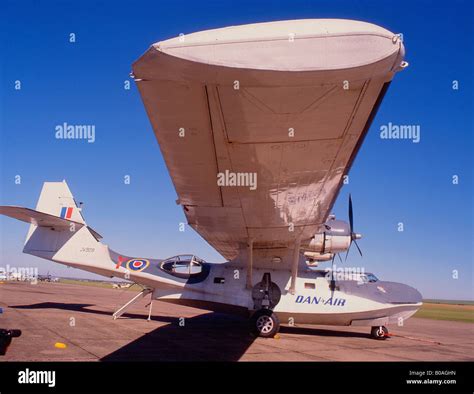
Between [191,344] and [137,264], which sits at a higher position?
[137,264]

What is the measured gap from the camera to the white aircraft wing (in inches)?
144

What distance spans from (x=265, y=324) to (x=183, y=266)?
4.22 metres

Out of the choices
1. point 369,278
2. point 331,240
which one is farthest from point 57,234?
point 369,278

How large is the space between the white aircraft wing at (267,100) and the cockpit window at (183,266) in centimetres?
908

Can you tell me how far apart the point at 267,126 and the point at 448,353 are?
11.1 meters

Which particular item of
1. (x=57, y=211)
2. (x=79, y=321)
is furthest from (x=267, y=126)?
(x=57, y=211)

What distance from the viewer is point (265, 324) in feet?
43.2

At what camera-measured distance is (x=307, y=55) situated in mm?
3656

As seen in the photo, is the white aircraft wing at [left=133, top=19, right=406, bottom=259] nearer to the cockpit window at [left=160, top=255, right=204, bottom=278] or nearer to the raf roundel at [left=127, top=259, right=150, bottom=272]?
the cockpit window at [left=160, top=255, right=204, bottom=278]

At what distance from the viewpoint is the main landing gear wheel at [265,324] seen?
43.0ft

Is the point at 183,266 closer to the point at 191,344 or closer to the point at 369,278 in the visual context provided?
the point at 191,344

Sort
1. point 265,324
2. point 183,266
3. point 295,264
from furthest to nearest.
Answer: point 183,266 < point 265,324 < point 295,264

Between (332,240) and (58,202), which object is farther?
(58,202)

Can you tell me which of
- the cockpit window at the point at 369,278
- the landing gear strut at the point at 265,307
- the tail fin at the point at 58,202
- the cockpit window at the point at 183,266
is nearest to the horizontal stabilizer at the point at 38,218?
the tail fin at the point at 58,202
